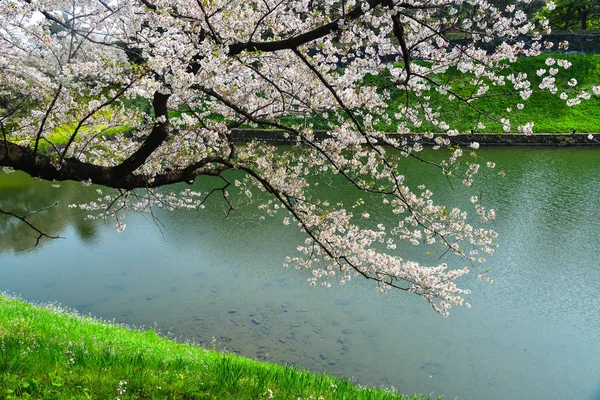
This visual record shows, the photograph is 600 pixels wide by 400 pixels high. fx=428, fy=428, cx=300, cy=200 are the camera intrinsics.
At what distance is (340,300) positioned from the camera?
8.11 m

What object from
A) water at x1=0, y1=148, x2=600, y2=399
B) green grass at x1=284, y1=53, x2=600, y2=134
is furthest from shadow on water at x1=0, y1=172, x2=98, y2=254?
green grass at x1=284, y1=53, x2=600, y2=134

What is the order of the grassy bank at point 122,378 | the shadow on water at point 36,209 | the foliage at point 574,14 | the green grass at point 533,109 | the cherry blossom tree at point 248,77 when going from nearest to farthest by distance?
the grassy bank at point 122,378 < the cherry blossom tree at point 248,77 < the shadow on water at point 36,209 < the green grass at point 533,109 < the foliage at point 574,14

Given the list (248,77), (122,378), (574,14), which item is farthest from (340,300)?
(574,14)

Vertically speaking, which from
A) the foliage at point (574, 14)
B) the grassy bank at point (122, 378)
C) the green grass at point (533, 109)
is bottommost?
the grassy bank at point (122, 378)

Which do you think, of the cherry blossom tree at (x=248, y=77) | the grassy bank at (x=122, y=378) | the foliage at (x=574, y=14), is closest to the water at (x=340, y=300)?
the cherry blossom tree at (x=248, y=77)

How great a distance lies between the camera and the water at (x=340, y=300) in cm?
643

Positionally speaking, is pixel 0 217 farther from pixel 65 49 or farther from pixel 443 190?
pixel 443 190

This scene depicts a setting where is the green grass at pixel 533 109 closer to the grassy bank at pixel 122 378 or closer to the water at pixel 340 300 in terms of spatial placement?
the water at pixel 340 300

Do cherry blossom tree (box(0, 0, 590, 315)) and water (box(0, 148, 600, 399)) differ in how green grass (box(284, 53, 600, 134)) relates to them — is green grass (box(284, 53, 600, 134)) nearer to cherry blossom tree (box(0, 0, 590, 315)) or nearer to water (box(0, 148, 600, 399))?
water (box(0, 148, 600, 399))

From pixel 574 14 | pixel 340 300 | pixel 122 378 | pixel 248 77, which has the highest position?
pixel 574 14

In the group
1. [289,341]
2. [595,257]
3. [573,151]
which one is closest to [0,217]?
[289,341]

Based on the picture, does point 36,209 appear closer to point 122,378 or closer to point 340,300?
point 340,300

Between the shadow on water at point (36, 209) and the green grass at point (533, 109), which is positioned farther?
the green grass at point (533, 109)

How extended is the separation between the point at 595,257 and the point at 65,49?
36.3ft
